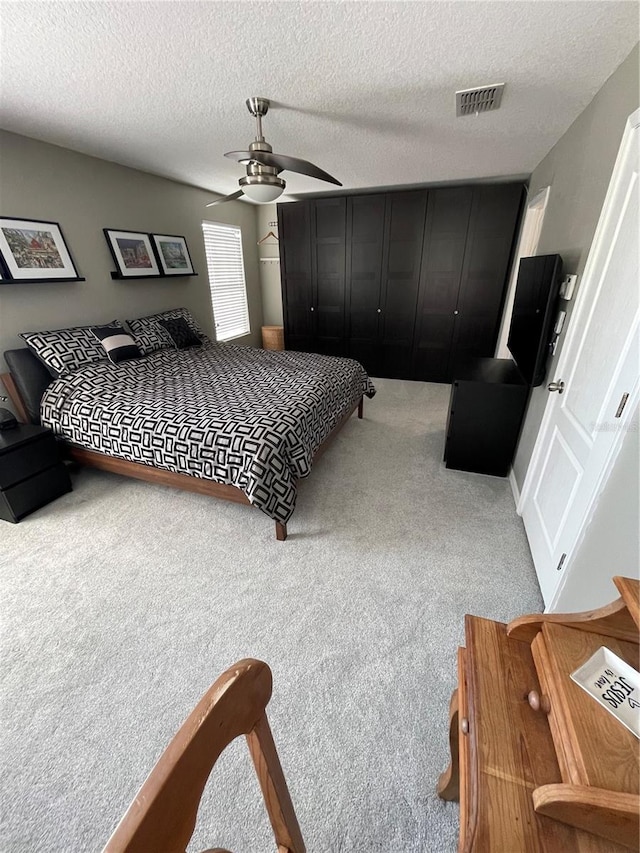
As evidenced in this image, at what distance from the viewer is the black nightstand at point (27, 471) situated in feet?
7.06

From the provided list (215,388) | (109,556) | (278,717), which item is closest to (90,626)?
(109,556)

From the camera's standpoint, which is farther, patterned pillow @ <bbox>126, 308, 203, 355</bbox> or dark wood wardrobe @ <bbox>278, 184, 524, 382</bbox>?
dark wood wardrobe @ <bbox>278, 184, 524, 382</bbox>

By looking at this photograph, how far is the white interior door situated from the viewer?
4.17ft

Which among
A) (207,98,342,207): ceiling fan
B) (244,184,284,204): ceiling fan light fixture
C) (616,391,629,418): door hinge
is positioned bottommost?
(616,391,629,418): door hinge

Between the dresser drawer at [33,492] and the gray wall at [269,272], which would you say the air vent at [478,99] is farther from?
the gray wall at [269,272]

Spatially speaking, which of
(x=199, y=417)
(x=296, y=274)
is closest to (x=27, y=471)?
(x=199, y=417)

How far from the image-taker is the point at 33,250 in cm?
265

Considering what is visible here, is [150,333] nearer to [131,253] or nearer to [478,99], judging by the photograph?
[131,253]

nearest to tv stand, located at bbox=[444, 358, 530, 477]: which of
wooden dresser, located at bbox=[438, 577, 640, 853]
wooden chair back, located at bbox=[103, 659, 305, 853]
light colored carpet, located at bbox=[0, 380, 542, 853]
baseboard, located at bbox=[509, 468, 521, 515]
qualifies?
baseboard, located at bbox=[509, 468, 521, 515]

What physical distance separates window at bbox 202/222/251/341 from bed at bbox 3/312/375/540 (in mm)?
2043

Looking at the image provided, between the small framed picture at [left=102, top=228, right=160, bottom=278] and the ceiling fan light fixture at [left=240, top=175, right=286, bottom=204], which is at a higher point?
the ceiling fan light fixture at [left=240, top=175, right=286, bottom=204]

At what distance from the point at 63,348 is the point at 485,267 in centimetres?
438

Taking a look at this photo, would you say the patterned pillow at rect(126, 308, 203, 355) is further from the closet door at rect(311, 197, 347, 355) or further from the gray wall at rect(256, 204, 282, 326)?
the gray wall at rect(256, 204, 282, 326)

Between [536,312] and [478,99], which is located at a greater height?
[478,99]
